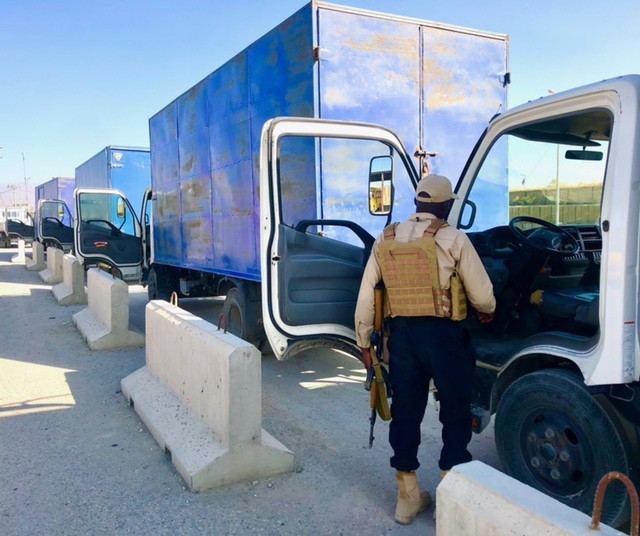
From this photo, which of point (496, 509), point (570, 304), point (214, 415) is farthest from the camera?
point (214, 415)

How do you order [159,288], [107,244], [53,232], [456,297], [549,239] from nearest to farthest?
[456,297] → [549,239] → [159,288] → [107,244] → [53,232]

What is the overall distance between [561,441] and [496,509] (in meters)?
1.17

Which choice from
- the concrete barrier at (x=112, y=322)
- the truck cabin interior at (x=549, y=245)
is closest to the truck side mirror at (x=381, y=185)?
the truck cabin interior at (x=549, y=245)

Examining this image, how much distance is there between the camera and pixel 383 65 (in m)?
5.93

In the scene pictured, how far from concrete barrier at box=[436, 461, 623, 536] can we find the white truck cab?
0.93m

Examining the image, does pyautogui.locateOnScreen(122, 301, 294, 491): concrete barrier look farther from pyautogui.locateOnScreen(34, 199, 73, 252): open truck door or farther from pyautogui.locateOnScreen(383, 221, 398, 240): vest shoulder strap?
pyautogui.locateOnScreen(34, 199, 73, 252): open truck door

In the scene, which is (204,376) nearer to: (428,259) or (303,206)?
(428,259)

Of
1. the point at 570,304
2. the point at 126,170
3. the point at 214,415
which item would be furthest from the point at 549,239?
the point at 126,170

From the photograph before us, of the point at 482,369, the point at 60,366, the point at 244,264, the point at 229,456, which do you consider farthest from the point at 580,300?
the point at 60,366

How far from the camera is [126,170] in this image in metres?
17.5

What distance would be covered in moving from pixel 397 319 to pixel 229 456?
1402mm

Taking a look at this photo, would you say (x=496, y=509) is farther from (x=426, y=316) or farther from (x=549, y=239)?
(x=549, y=239)

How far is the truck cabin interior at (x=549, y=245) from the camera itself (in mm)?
3322

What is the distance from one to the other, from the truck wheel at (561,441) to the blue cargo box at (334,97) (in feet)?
7.53
